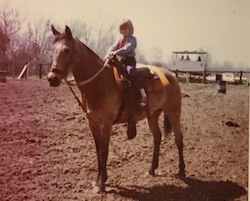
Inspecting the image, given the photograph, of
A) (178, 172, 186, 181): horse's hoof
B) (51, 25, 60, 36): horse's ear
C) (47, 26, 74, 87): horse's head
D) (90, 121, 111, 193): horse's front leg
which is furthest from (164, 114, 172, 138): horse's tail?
(51, 25, 60, 36): horse's ear

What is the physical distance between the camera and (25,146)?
6.88 ft

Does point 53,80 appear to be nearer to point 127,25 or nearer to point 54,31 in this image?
point 54,31

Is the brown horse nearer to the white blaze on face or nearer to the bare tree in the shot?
the white blaze on face

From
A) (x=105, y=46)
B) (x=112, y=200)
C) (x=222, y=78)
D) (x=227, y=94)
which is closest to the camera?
(x=112, y=200)

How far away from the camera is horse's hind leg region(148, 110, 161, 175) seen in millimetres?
2144

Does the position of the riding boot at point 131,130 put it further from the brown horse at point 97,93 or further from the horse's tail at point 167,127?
the horse's tail at point 167,127

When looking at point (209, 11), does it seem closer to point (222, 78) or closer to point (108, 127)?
point (222, 78)

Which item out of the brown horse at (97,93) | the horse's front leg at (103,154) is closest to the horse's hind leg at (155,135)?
the brown horse at (97,93)

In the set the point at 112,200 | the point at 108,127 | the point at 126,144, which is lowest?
the point at 112,200

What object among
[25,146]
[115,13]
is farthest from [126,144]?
[115,13]

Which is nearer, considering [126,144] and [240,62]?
[240,62]

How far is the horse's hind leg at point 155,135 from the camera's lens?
2.14m

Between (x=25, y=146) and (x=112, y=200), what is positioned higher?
(x=25, y=146)

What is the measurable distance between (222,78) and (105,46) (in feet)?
2.77
